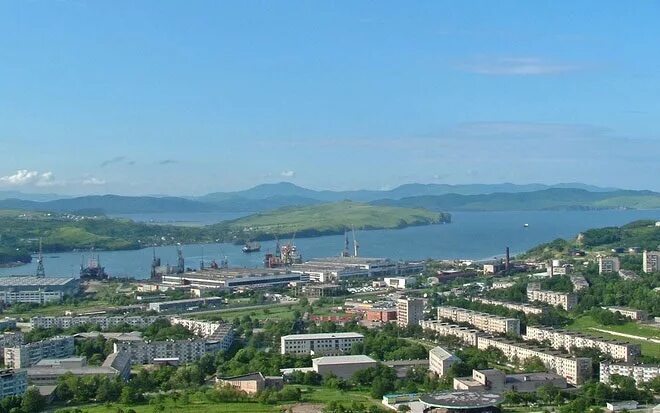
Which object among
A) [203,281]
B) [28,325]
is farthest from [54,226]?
[28,325]

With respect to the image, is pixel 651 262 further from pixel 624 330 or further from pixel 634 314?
pixel 624 330

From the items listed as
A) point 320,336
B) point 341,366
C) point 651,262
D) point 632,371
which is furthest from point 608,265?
point 341,366

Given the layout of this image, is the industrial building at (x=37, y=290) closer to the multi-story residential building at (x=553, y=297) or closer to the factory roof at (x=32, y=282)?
the factory roof at (x=32, y=282)

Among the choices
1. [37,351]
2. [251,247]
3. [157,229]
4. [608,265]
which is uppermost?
[157,229]

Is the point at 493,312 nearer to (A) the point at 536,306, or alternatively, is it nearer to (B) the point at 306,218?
(A) the point at 536,306

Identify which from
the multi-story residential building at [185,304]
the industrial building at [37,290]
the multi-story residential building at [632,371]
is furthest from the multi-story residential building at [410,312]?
the industrial building at [37,290]

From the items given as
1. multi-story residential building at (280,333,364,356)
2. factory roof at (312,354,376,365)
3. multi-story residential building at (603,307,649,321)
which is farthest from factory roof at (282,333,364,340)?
multi-story residential building at (603,307,649,321)
